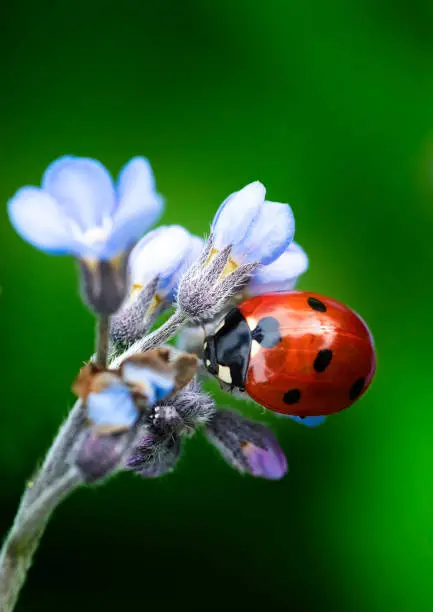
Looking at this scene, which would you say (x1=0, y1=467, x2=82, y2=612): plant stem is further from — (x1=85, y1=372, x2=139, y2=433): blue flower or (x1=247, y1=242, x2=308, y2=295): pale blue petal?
(x1=247, y1=242, x2=308, y2=295): pale blue petal

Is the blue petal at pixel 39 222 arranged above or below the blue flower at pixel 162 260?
above

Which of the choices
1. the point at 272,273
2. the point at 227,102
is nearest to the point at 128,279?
the point at 272,273

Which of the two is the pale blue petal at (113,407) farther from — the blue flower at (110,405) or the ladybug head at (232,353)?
the ladybug head at (232,353)

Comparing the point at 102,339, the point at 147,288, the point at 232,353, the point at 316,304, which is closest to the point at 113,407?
the point at 102,339

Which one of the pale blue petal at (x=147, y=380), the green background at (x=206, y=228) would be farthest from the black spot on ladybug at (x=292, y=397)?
the green background at (x=206, y=228)

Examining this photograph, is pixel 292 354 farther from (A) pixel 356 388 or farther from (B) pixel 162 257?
(B) pixel 162 257

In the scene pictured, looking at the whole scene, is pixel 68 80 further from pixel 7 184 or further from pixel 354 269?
pixel 354 269

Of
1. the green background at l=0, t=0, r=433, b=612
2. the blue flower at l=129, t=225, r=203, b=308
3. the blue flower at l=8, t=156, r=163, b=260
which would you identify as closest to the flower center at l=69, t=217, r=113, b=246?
the blue flower at l=8, t=156, r=163, b=260

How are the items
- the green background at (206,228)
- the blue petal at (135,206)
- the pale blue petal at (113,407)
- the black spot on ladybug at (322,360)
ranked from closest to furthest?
the blue petal at (135,206) → the pale blue petal at (113,407) → the black spot on ladybug at (322,360) → the green background at (206,228)
